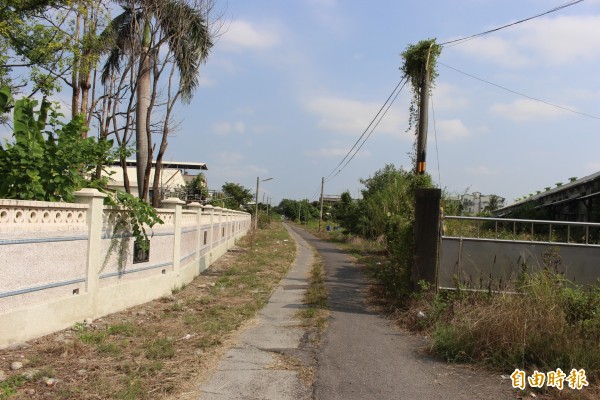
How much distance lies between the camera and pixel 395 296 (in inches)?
361

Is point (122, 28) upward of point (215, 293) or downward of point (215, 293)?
upward

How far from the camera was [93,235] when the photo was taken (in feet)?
23.0

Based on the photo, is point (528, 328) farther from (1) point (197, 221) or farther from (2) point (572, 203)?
(2) point (572, 203)

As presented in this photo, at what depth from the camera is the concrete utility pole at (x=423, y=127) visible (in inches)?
429

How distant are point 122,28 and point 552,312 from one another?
58.1 feet

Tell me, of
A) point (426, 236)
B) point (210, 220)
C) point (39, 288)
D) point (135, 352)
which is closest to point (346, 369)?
point (135, 352)

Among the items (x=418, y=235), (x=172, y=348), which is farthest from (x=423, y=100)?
(x=172, y=348)

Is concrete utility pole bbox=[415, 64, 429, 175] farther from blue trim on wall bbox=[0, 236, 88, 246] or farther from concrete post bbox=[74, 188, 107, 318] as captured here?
blue trim on wall bbox=[0, 236, 88, 246]

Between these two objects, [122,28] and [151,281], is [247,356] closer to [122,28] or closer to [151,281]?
[151,281]

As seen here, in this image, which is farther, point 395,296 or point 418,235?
point 395,296

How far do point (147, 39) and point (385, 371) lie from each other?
16.2 meters

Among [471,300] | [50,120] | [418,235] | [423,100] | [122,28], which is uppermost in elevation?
[122,28]

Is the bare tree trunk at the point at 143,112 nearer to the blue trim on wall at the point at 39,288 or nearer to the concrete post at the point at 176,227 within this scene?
the concrete post at the point at 176,227

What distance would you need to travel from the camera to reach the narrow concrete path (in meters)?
4.64
